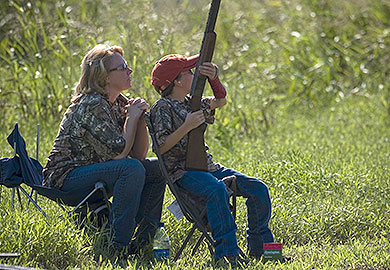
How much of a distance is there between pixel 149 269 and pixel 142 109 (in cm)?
100

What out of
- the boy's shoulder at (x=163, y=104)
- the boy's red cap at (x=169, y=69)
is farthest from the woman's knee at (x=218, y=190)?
the boy's red cap at (x=169, y=69)

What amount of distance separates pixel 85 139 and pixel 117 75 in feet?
1.51

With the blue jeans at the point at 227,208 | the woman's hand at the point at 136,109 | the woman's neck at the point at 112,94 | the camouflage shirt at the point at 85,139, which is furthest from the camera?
the woman's neck at the point at 112,94

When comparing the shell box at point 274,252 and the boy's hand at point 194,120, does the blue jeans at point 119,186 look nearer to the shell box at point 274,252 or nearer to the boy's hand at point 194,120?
the boy's hand at point 194,120

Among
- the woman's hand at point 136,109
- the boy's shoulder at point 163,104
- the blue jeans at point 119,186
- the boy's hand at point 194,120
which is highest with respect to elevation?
the woman's hand at point 136,109

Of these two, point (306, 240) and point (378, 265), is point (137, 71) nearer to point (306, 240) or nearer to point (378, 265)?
point (306, 240)

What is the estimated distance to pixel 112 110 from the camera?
4789 mm

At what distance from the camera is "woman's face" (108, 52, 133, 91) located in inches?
187

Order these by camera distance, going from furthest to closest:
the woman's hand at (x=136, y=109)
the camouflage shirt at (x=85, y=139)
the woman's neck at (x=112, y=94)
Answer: the woman's neck at (x=112, y=94)
the woman's hand at (x=136, y=109)
the camouflage shirt at (x=85, y=139)

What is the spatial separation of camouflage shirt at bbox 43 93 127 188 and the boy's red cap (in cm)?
36

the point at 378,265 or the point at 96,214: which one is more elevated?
the point at 96,214

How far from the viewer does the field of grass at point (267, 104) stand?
470 centimetres

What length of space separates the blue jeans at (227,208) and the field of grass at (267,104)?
22cm

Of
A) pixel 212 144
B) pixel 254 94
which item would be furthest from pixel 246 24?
pixel 212 144
